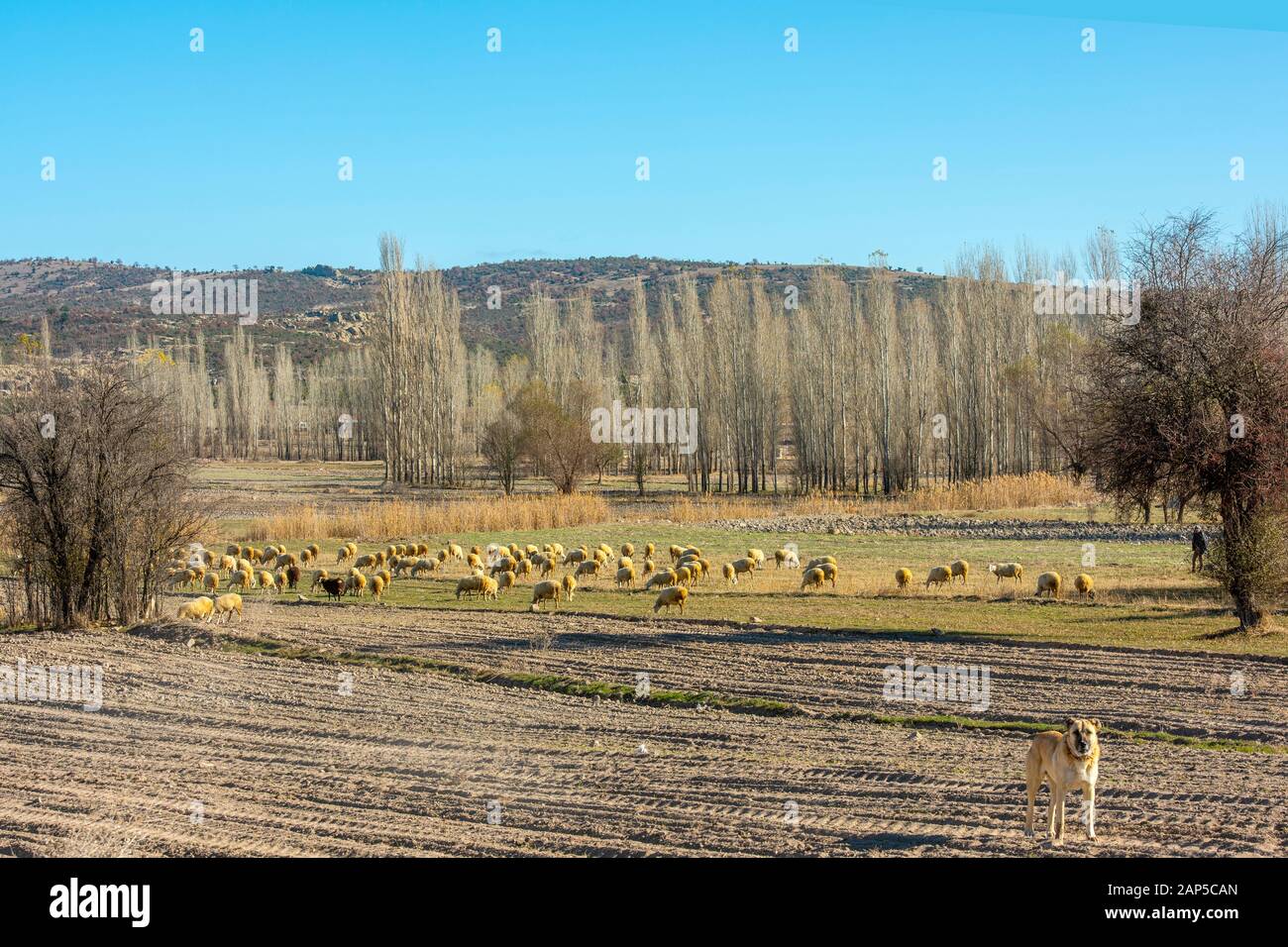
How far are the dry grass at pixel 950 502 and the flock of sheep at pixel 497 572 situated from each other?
14913mm

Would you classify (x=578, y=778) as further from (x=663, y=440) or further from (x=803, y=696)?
(x=663, y=440)

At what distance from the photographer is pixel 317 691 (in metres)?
15.6

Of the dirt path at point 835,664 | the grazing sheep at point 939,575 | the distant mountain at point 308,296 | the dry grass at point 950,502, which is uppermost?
the distant mountain at point 308,296

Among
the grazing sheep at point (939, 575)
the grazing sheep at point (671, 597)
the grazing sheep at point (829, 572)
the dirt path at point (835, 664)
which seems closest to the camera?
the dirt path at point (835, 664)

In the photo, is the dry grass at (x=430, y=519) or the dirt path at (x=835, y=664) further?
the dry grass at (x=430, y=519)

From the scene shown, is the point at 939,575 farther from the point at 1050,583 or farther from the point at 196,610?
the point at 196,610

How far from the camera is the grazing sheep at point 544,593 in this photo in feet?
76.5

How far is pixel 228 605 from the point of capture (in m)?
21.7

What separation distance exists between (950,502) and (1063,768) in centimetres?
4284

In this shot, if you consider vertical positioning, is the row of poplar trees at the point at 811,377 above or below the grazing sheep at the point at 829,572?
above

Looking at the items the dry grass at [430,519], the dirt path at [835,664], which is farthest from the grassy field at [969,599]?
the dry grass at [430,519]

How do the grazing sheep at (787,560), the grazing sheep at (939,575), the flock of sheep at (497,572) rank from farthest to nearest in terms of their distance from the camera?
1. the grazing sheep at (787,560)
2. the grazing sheep at (939,575)
3. the flock of sheep at (497,572)

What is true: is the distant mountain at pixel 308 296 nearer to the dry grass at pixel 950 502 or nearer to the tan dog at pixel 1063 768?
the dry grass at pixel 950 502

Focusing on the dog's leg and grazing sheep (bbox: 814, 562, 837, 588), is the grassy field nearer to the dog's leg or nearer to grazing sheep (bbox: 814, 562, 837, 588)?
grazing sheep (bbox: 814, 562, 837, 588)
